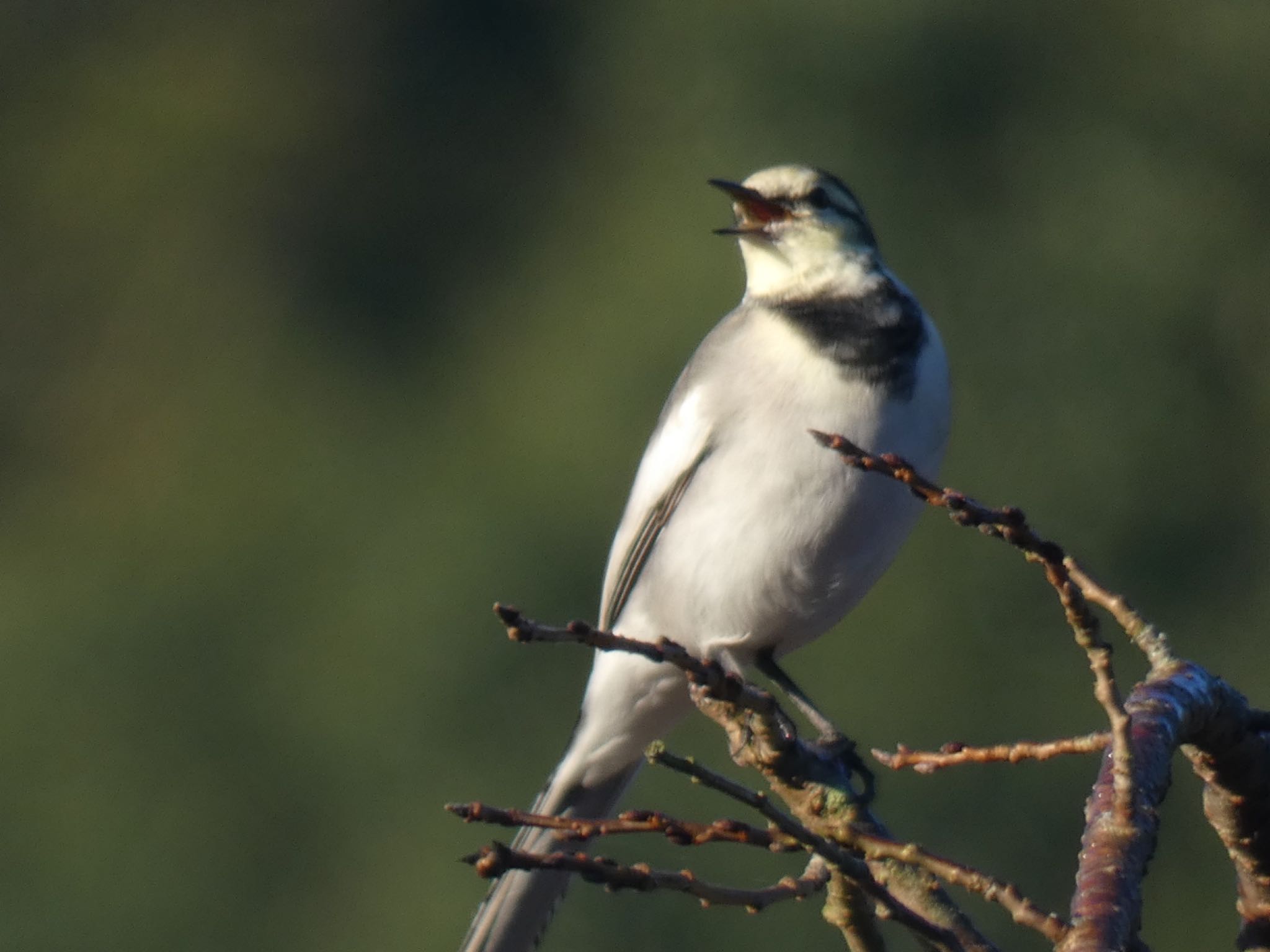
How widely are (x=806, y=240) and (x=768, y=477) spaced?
1.33ft

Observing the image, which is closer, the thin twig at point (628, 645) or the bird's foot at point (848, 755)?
the thin twig at point (628, 645)

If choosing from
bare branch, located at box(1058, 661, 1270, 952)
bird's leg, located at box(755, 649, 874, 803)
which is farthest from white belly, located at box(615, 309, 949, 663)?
bare branch, located at box(1058, 661, 1270, 952)

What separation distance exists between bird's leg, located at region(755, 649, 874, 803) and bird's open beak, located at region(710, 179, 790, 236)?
621 millimetres

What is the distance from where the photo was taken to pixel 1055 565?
123cm

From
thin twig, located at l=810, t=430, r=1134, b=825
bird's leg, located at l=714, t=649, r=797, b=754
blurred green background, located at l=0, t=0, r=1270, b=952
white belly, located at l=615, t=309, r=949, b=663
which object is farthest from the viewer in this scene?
blurred green background, located at l=0, t=0, r=1270, b=952

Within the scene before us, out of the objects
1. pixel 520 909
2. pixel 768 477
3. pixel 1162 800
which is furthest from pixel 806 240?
pixel 1162 800

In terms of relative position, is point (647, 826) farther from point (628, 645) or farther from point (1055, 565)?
point (1055, 565)

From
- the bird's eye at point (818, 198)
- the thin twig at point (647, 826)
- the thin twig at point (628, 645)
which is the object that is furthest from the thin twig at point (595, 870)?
the bird's eye at point (818, 198)

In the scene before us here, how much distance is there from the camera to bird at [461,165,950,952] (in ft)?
8.25

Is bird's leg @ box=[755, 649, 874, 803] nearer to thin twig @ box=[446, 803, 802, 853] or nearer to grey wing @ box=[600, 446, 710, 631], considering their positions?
grey wing @ box=[600, 446, 710, 631]

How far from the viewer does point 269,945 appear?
6824 mm

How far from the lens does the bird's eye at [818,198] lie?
279 cm

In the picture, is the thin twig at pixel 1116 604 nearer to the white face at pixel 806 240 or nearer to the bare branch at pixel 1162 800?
the bare branch at pixel 1162 800

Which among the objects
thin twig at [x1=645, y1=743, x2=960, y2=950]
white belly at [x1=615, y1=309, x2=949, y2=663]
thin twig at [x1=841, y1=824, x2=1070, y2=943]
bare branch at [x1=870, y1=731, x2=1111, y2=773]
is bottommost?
thin twig at [x1=645, y1=743, x2=960, y2=950]
